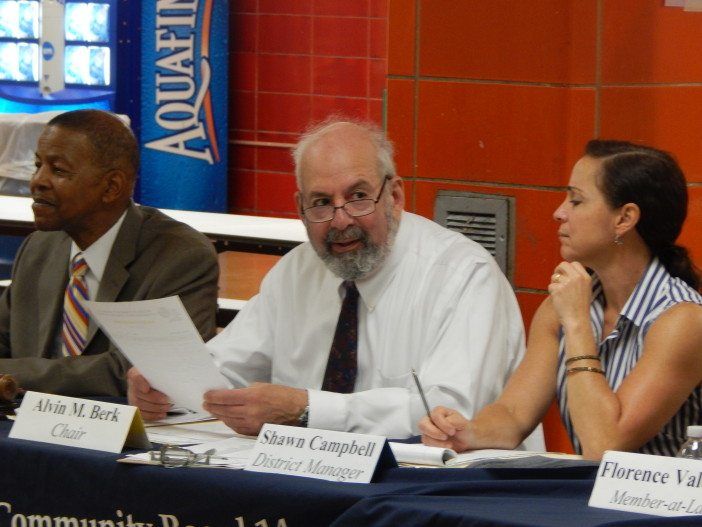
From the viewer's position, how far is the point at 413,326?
273 cm

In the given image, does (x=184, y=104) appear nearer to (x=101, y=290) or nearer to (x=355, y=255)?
(x=101, y=290)

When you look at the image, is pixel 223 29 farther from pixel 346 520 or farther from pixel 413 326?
pixel 346 520

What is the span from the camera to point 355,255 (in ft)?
8.82

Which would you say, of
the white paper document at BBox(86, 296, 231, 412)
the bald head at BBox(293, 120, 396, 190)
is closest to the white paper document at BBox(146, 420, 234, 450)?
the white paper document at BBox(86, 296, 231, 412)

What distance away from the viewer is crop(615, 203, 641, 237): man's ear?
2.49m

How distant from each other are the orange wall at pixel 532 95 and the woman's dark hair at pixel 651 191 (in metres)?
1.00

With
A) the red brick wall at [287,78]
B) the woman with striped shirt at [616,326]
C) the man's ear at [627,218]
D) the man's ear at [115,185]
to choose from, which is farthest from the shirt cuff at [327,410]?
the red brick wall at [287,78]

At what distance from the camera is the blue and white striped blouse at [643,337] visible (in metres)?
2.45

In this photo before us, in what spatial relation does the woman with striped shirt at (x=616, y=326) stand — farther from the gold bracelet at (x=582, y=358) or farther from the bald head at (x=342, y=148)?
the bald head at (x=342, y=148)

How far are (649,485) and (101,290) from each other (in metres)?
1.75

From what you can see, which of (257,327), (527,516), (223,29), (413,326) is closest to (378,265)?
(413,326)

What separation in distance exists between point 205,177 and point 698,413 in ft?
24.4

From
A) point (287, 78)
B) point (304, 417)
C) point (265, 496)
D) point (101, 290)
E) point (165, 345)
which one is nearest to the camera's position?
point (265, 496)

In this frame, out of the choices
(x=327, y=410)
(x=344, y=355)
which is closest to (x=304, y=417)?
(x=327, y=410)
